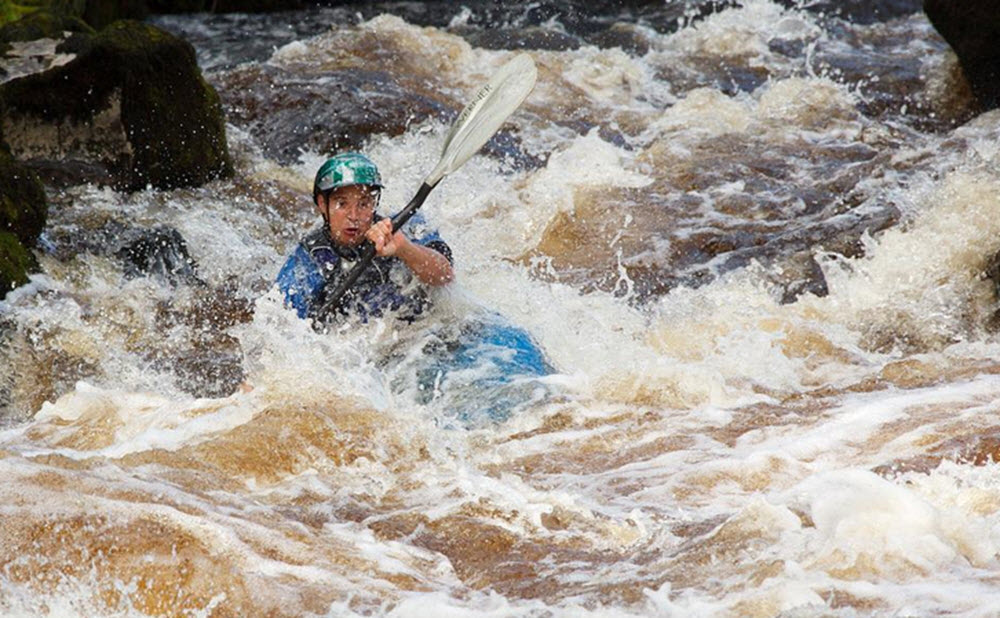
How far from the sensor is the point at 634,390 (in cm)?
560

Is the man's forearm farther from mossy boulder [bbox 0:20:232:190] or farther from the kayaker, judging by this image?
mossy boulder [bbox 0:20:232:190]

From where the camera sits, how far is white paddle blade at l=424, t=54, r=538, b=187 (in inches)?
257

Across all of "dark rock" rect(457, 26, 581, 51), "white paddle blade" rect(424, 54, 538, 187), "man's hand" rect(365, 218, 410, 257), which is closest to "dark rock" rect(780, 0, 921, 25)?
"dark rock" rect(457, 26, 581, 51)

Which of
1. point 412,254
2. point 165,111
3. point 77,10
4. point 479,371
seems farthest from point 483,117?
point 77,10

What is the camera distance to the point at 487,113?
6848 mm

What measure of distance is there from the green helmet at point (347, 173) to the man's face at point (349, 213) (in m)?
0.07

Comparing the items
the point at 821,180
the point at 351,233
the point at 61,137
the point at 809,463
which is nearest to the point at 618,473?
the point at 809,463

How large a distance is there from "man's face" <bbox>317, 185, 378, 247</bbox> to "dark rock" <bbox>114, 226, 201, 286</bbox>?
2210 millimetres

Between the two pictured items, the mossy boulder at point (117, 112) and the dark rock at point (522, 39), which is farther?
the dark rock at point (522, 39)

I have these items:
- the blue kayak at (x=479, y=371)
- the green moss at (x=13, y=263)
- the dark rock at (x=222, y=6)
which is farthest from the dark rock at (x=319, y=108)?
the dark rock at (x=222, y=6)

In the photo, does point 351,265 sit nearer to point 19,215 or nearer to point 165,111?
point 19,215

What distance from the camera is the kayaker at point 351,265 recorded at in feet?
18.7

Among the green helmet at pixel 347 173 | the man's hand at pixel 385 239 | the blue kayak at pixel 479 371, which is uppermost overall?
the green helmet at pixel 347 173

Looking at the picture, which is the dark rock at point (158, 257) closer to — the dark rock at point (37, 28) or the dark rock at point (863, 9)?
the dark rock at point (37, 28)
